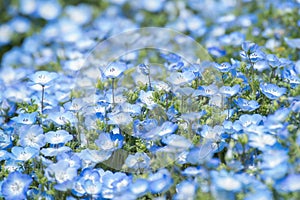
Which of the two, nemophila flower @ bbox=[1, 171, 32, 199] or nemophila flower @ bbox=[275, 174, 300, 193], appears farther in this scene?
nemophila flower @ bbox=[1, 171, 32, 199]

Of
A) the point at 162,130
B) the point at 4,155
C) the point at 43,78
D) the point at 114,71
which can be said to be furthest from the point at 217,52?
the point at 4,155

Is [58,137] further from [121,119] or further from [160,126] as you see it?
[160,126]

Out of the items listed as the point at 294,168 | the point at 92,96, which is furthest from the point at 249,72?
the point at 294,168

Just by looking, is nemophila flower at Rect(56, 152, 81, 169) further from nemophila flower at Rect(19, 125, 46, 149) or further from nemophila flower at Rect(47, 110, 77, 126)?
nemophila flower at Rect(47, 110, 77, 126)

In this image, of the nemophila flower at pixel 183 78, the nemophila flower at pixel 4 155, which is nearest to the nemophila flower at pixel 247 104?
the nemophila flower at pixel 183 78

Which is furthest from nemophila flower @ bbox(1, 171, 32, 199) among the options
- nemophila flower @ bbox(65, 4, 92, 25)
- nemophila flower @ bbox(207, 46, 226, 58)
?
nemophila flower @ bbox(65, 4, 92, 25)

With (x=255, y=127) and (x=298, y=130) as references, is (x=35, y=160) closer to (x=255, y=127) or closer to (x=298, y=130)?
(x=255, y=127)

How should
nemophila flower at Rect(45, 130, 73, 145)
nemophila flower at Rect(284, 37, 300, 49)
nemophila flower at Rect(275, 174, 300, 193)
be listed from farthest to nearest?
nemophila flower at Rect(284, 37, 300, 49) < nemophila flower at Rect(45, 130, 73, 145) < nemophila flower at Rect(275, 174, 300, 193)
